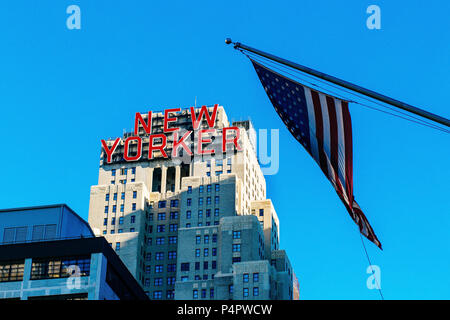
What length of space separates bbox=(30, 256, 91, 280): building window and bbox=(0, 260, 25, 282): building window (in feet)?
4.32

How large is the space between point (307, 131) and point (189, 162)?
163982 millimetres

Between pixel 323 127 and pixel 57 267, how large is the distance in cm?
6066

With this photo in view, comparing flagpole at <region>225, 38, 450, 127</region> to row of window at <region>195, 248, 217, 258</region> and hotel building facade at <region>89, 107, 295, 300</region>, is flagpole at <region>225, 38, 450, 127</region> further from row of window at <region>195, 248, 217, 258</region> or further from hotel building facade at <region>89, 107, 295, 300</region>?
row of window at <region>195, 248, 217, 258</region>

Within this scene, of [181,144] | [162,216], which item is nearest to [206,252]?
[162,216]

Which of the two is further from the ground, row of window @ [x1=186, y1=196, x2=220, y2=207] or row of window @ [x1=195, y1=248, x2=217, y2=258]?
row of window @ [x1=186, y1=196, x2=220, y2=207]

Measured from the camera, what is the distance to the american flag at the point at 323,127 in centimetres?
2941

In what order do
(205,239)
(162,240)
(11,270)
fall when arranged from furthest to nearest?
(162,240)
(205,239)
(11,270)

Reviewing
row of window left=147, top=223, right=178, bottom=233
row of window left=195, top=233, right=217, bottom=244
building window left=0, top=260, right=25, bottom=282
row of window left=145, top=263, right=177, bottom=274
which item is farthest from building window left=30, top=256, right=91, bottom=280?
row of window left=147, top=223, right=178, bottom=233

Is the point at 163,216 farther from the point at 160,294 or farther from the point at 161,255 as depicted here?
the point at 160,294

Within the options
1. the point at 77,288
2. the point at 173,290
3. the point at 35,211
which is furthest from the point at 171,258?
the point at 77,288

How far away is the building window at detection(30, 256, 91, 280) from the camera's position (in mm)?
85125

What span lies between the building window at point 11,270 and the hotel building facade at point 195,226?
69.7 metres

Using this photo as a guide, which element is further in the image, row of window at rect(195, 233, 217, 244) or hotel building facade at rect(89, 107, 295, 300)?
row of window at rect(195, 233, 217, 244)

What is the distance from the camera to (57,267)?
281 ft
